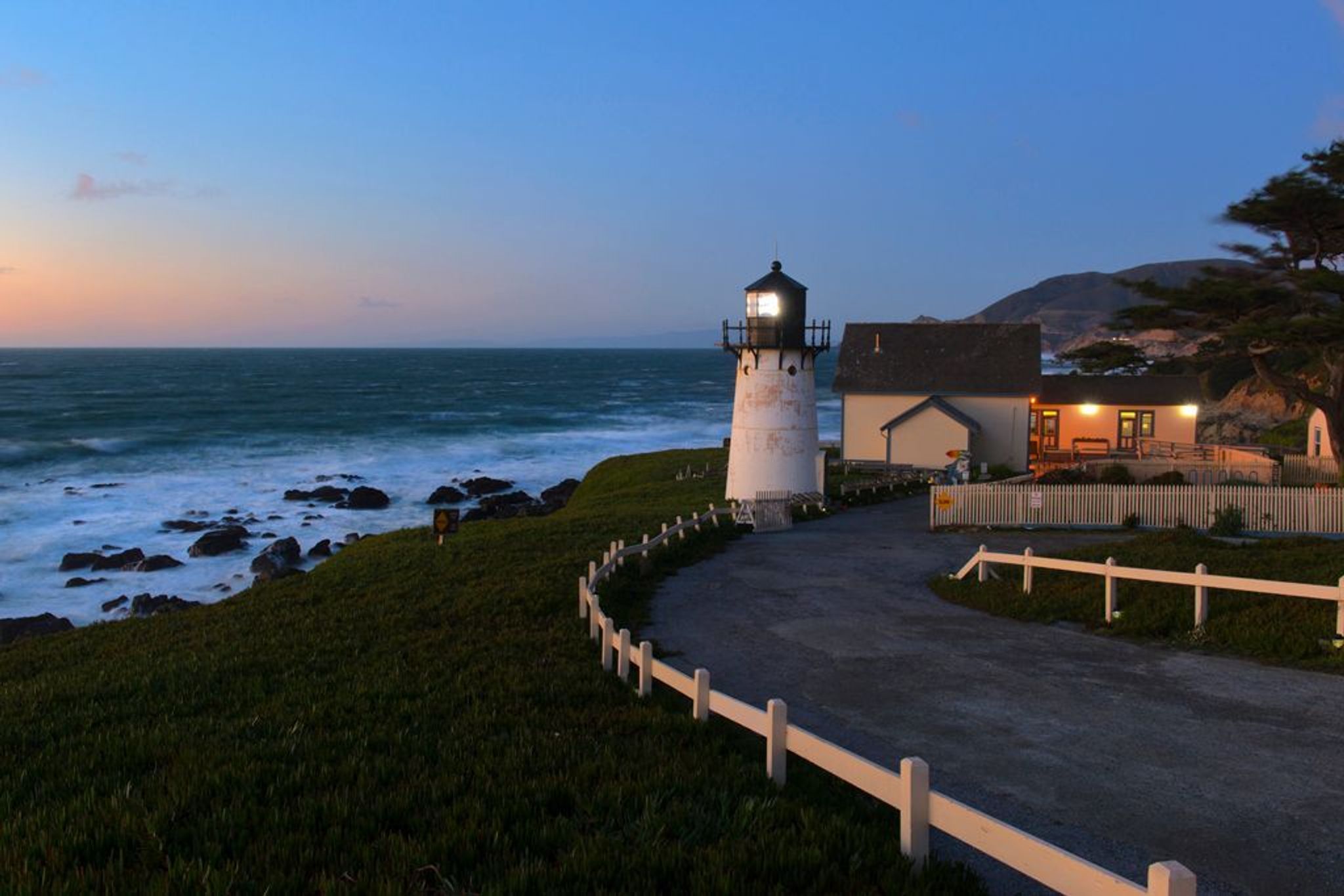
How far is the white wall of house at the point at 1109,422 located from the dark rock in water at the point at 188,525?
112 ft

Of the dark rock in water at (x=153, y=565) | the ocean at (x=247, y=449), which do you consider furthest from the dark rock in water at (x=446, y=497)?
the dark rock in water at (x=153, y=565)

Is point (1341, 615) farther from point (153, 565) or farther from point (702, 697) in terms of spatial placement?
point (153, 565)

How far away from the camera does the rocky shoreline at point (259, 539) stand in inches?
1047

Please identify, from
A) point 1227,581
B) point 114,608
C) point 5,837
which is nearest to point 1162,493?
point 1227,581

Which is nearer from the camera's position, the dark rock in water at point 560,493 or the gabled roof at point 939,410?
the gabled roof at point 939,410

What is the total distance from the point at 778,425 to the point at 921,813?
956 inches

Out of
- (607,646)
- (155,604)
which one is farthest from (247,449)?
(607,646)

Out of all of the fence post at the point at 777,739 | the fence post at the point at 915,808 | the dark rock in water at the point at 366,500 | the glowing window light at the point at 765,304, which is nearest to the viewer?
the fence post at the point at 915,808

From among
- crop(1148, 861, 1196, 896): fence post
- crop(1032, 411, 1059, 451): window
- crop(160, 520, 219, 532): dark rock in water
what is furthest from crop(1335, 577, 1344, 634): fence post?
crop(160, 520, 219, 532): dark rock in water

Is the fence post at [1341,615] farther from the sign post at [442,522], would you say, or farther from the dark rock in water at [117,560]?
the dark rock in water at [117,560]

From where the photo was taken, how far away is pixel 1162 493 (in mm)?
21656

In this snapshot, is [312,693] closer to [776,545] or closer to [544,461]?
[776,545]

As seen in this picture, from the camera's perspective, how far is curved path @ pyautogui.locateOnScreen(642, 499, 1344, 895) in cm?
629

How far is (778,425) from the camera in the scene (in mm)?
29172
